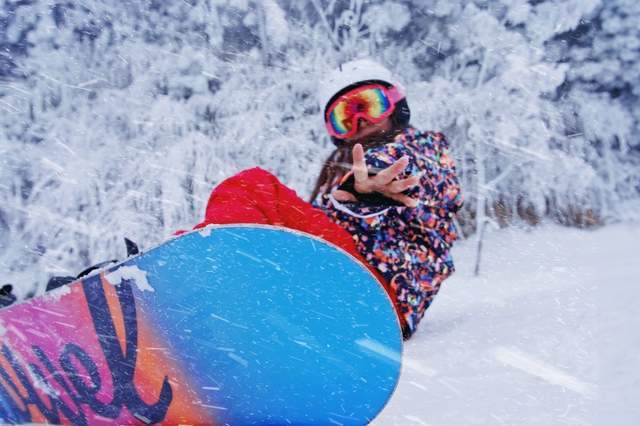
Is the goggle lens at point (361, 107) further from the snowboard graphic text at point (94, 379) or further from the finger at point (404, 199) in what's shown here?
the snowboard graphic text at point (94, 379)

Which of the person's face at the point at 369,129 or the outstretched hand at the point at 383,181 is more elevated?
the person's face at the point at 369,129

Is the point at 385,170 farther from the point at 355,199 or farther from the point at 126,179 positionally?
the point at 126,179

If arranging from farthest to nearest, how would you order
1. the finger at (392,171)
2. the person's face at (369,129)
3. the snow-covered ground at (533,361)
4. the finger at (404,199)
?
the person's face at (369,129) → the finger at (404,199) → the finger at (392,171) → the snow-covered ground at (533,361)

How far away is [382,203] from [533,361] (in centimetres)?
56

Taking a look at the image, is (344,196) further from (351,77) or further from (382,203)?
(351,77)

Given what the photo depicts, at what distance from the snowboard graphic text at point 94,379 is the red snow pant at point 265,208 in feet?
1.05

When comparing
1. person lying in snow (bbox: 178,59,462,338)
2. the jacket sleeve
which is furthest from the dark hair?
the jacket sleeve

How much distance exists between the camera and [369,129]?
1.58 meters

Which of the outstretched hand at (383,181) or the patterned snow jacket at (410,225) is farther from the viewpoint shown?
the patterned snow jacket at (410,225)

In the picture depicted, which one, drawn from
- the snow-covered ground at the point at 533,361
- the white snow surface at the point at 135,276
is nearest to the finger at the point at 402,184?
the snow-covered ground at the point at 533,361

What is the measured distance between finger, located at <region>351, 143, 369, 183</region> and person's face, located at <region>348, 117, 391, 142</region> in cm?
39

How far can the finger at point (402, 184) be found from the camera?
1.18 m

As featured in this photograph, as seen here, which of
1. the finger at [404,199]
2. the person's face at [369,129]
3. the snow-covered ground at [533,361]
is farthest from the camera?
the person's face at [369,129]

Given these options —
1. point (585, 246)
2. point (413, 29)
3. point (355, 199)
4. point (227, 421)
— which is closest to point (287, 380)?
point (227, 421)
